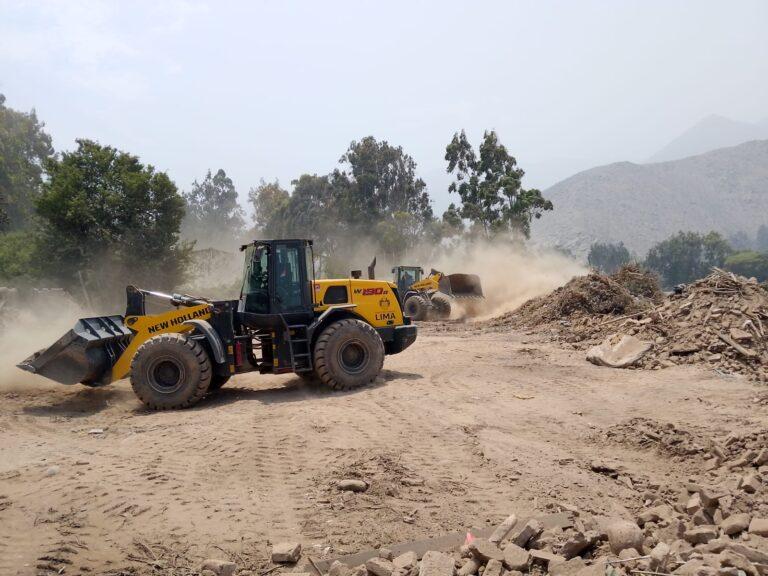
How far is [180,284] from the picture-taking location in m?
29.3

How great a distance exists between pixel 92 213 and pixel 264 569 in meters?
24.8

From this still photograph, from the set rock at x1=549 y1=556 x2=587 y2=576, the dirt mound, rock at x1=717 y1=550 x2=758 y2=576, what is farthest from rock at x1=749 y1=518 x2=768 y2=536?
the dirt mound

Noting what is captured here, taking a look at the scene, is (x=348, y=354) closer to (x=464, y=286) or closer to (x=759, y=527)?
(x=759, y=527)

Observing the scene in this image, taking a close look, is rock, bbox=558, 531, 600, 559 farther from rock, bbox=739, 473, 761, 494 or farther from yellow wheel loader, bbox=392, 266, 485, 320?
yellow wheel loader, bbox=392, 266, 485, 320

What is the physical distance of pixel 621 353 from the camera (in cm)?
1180

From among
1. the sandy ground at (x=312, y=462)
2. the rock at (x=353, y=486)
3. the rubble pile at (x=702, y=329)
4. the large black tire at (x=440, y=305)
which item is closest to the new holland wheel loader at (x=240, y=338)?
the sandy ground at (x=312, y=462)

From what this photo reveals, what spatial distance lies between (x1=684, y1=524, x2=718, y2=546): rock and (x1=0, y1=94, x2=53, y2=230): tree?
4089 centimetres

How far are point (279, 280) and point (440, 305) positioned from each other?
1532 cm

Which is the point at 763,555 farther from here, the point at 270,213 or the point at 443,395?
the point at 270,213

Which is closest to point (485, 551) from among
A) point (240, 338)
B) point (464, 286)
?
point (240, 338)

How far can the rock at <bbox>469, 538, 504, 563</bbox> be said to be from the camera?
160 inches

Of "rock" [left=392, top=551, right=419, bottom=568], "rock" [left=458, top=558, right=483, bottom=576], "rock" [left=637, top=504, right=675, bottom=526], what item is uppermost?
"rock" [left=392, top=551, right=419, bottom=568]

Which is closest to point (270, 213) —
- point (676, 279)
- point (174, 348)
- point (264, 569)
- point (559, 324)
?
point (676, 279)

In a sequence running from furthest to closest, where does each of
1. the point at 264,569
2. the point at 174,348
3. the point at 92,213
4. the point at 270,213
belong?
1. the point at 270,213
2. the point at 92,213
3. the point at 174,348
4. the point at 264,569
